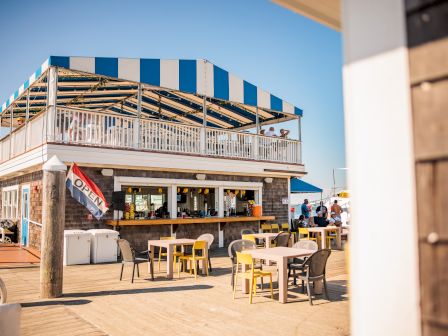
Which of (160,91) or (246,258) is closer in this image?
(246,258)

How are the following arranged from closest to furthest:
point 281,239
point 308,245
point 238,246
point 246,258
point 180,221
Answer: point 246,258, point 308,245, point 238,246, point 281,239, point 180,221

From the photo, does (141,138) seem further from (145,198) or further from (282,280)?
(282,280)

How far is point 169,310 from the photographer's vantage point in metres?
5.52

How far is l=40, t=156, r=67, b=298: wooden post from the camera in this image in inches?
242

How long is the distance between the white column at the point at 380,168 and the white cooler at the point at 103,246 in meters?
9.54

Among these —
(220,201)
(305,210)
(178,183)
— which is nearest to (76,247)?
(178,183)

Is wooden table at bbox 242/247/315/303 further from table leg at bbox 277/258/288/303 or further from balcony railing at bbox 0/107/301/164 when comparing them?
balcony railing at bbox 0/107/301/164

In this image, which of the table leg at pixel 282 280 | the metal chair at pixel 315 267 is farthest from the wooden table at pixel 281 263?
the metal chair at pixel 315 267

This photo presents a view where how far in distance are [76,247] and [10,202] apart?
8.27 metres

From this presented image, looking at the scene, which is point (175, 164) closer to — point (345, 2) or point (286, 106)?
point (286, 106)

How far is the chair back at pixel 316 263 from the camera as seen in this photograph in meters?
5.82

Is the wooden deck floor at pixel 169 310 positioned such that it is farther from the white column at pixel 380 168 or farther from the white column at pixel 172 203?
the white column at pixel 172 203

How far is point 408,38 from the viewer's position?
1.17 meters

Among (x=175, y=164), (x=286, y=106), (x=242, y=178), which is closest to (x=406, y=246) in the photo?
(x=175, y=164)
